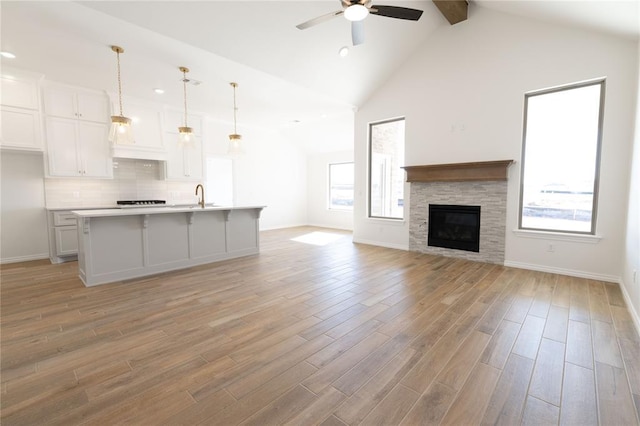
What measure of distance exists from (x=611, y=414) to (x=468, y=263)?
3.37m

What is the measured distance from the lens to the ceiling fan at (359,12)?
2.62 m

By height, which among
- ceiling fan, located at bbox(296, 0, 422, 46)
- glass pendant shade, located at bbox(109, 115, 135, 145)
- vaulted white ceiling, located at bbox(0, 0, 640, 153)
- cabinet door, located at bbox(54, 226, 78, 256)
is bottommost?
cabinet door, located at bbox(54, 226, 78, 256)

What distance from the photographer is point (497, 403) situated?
66.2 inches

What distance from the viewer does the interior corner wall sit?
2820mm

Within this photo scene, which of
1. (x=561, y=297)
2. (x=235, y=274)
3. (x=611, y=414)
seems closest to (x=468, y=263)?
(x=561, y=297)

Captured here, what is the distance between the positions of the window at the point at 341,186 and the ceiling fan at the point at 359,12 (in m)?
5.82

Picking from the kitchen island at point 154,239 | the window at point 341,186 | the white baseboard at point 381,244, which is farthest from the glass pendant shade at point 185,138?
the window at point 341,186

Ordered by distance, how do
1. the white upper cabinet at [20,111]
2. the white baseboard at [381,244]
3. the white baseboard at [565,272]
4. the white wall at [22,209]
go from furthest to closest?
the white baseboard at [381,244], the white wall at [22,209], the white upper cabinet at [20,111], the white baseboard at [565,272]

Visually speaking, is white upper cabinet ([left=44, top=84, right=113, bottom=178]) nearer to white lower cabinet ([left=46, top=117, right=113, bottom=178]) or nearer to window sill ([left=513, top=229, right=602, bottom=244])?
white lower cabinet ([left=46, top=117, right=113, bottom=178])

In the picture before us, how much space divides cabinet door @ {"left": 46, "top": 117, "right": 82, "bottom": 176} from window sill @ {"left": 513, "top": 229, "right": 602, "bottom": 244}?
25.5 feet

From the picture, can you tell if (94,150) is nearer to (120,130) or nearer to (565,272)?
(120,130)

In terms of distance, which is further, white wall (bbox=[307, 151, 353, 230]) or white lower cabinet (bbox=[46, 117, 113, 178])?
white wall (bbox=[307, 151, 353, 230])

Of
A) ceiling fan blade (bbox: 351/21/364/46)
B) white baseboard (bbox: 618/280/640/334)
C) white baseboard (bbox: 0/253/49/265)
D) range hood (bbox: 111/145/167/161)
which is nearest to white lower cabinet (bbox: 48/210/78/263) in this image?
white baseboard (bbox: 0/253/49/265)

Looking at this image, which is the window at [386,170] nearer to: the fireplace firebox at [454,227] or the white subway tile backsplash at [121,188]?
the fireplace firebox at [454,227]
